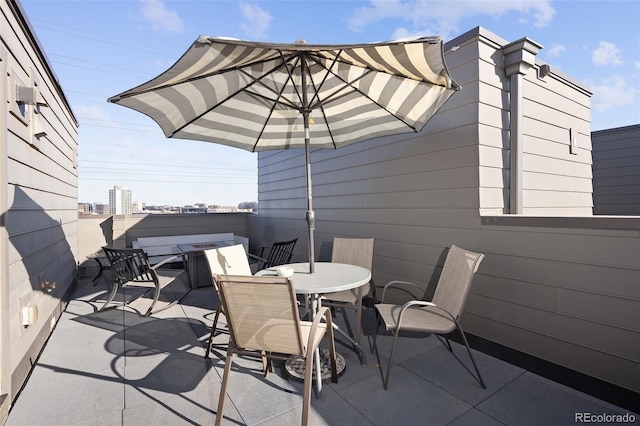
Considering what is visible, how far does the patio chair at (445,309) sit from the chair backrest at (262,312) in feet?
2.79

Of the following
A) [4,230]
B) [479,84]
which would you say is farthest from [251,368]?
[479,84]

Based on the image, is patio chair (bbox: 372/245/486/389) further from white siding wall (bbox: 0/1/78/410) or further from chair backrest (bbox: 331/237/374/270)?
white siding wall (bbox: 0/1/78/410)

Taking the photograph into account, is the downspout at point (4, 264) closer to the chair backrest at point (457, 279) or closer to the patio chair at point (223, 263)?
the patio chair at point (223, 263)

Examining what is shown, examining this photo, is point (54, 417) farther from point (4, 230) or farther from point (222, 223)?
point (222, 223)

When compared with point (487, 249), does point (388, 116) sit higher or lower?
higher

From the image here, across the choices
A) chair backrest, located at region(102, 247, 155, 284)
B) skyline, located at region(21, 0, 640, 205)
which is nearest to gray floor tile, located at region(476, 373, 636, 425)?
skyline, located at region(21, 0, 640, 205)

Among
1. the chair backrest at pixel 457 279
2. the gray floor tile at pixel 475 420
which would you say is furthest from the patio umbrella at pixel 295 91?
the gray floor tile at pixel 475 420

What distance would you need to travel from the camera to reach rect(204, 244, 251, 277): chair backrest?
260 centimetres

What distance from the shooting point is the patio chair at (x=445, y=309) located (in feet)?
7.00

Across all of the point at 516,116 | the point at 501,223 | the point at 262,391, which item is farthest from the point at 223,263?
the point at 516,116

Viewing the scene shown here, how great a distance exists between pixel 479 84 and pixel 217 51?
2.30m

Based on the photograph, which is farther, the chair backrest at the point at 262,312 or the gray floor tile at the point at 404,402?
the gray floor tile at the point at 404,402

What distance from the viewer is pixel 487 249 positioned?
2656mm

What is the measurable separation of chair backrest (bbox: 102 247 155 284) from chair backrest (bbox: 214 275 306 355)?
256 cm
